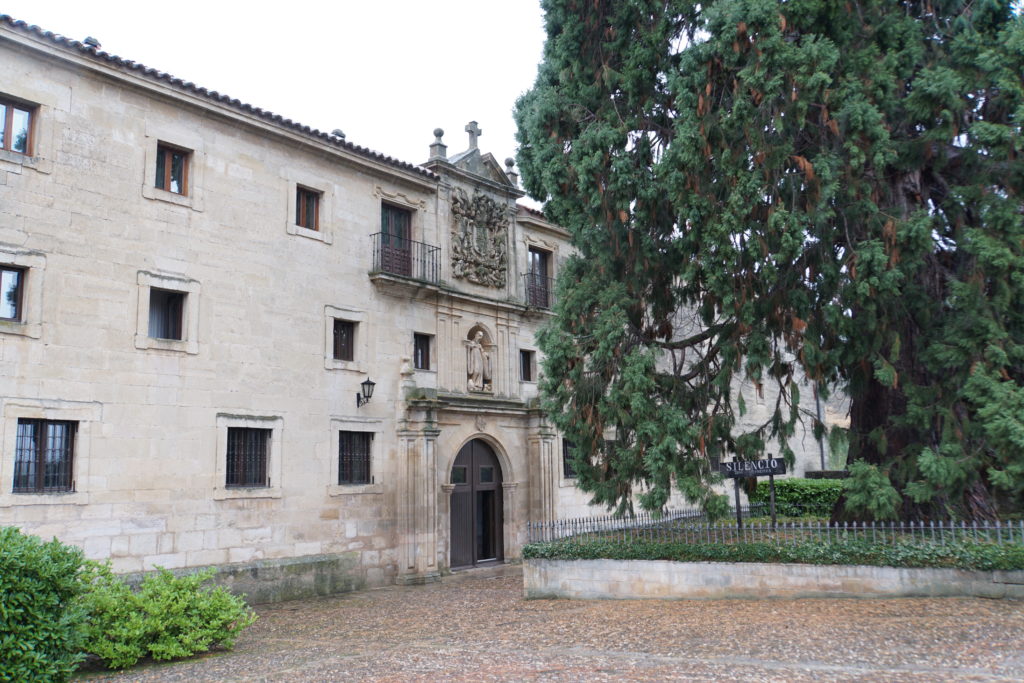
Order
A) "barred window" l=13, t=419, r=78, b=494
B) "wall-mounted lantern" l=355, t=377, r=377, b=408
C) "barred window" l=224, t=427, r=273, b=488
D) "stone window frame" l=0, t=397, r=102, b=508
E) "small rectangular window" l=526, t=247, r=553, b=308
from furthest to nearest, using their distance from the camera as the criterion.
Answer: "small rectangular window" l=526, t=247, r=553, b=308, "wall-mounted lantern" l=355, t=377, r=377, b=408, "barred window" l=224, t=427, r=273, b=488, "barred window" l=13, t=419, r=78, b=494, "stone window frame" l=0, t=397, r=102, b=508

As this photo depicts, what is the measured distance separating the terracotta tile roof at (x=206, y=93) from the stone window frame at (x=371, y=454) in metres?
5.40

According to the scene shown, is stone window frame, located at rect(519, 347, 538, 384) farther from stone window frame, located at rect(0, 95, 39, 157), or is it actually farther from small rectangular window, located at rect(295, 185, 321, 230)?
stone window frame, located at rect(0, 95, 39, 157)

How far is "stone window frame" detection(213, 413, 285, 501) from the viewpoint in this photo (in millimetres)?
13656

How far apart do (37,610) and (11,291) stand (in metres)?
6.18

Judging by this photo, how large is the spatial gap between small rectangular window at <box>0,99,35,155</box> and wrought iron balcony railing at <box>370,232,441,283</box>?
644 cm

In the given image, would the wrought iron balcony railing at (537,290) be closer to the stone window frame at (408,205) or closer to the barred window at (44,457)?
the stone window frame at (408,205)

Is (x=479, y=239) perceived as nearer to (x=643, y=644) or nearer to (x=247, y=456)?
(x=247, y=456)

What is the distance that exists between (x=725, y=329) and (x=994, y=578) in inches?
183

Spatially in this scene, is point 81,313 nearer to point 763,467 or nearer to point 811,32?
point 763,467

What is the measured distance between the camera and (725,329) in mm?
12141

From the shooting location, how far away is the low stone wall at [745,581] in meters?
10.4

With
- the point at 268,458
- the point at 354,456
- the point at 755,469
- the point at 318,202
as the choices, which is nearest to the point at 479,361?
the point at 354,456

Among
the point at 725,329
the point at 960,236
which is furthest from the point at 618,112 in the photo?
the point at 960,236

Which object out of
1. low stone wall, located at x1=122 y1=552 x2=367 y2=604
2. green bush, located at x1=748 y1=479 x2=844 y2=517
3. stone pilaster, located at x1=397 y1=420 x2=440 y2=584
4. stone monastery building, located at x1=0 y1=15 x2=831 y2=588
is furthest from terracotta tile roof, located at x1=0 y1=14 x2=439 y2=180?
green bush, located at x1=748 y1=479 x2=844 y2=517
